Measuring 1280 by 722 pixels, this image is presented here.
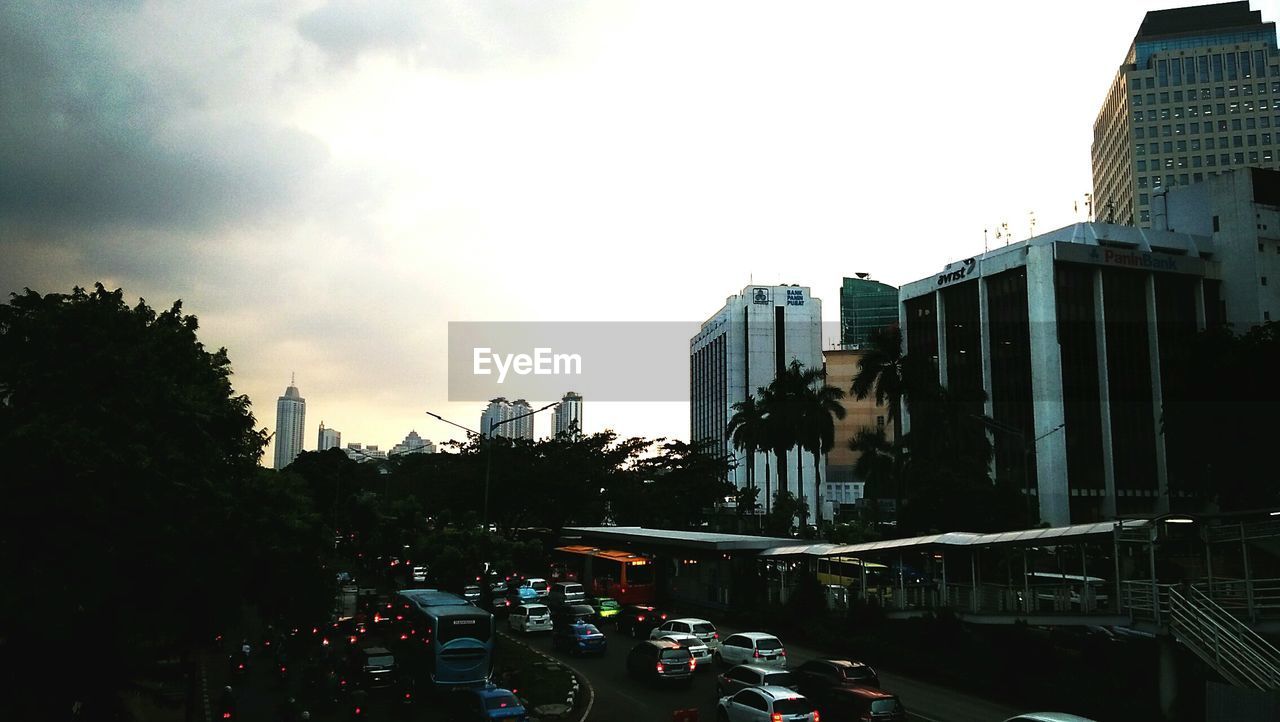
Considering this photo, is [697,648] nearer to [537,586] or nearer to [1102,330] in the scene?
[537,586]

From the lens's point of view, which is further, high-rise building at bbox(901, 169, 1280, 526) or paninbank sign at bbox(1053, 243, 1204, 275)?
paninbank sign at bbox(1053, 243, 1204, 275)

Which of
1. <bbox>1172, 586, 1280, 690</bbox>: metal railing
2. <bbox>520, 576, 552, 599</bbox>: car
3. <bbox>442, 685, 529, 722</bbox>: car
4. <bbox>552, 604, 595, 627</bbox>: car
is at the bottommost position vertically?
<bbox>520, 576, 552, 599</bbox>: car

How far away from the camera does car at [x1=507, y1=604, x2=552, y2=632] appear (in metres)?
42.6

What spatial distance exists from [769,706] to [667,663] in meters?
8.34

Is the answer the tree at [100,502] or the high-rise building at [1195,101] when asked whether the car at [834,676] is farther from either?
the high-rise building at [1195,101]

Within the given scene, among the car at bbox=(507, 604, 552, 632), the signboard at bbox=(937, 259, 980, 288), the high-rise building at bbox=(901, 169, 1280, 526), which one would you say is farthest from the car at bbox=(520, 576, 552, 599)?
the signboard at bbox=(937, 259, 980, 288)

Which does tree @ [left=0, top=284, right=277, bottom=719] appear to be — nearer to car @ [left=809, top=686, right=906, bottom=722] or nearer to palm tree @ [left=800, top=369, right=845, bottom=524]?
car @ [left=809, top=686, right=906, bottom=722]

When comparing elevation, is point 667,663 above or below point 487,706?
A: below

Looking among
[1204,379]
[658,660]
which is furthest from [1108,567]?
[658,660]

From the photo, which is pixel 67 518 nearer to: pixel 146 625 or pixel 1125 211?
pixel 146 625

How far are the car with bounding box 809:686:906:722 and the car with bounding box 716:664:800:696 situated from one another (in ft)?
3.06

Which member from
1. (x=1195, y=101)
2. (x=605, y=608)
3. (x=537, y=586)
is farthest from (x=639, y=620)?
(x=1195, y=101)

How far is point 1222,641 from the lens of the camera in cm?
2325

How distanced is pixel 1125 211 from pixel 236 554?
173 metres
